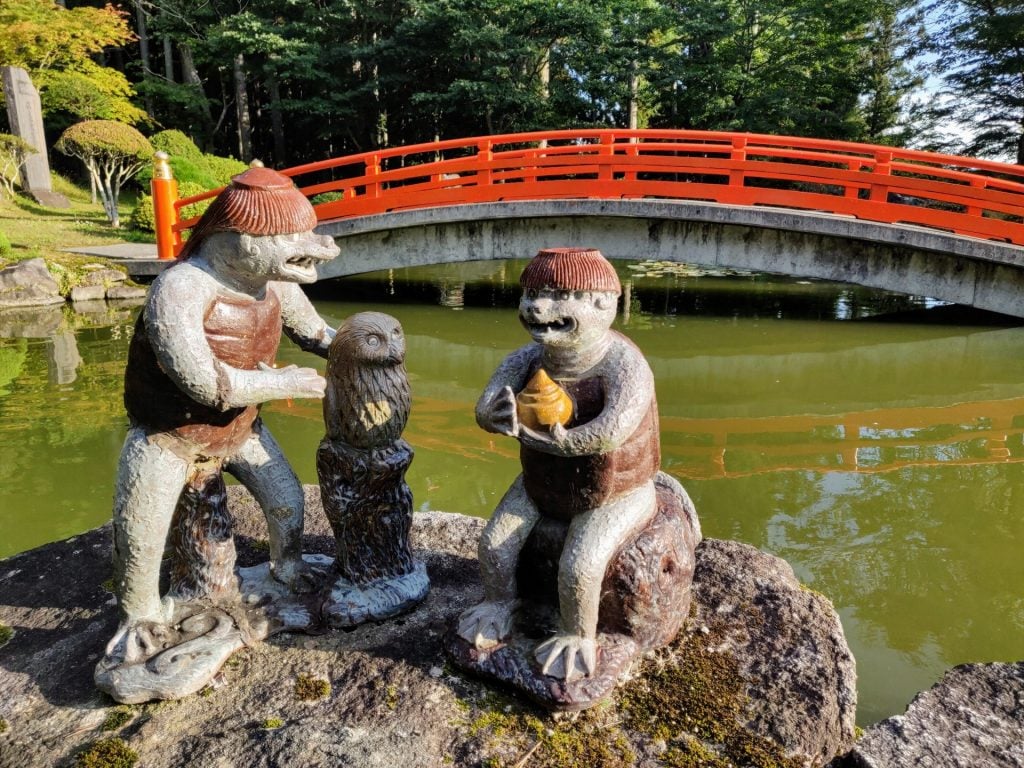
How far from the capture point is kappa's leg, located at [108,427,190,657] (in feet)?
7.95

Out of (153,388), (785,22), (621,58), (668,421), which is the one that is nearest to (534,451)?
(153,388)

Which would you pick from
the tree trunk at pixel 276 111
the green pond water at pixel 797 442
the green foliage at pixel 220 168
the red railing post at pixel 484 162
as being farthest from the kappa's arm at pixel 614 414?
the tree trunk at pixel 276 111

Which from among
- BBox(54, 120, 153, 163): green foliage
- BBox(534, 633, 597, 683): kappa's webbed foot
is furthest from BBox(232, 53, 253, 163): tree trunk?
BBox(534, 633, 597, 683): kappa's webbed foot

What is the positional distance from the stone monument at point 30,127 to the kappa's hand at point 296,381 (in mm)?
16821

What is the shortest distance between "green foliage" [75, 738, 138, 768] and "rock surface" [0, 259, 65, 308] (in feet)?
32.9

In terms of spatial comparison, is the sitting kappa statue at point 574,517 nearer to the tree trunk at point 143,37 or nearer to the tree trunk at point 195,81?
the tree trunk at point 195,81

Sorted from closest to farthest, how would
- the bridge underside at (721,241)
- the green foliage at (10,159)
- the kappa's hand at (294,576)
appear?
the kappa's hand at (294,576), the bridge underside at (721,241), the green foliage at (10,159)

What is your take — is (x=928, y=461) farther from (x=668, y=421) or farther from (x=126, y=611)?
(x=126, y=611)

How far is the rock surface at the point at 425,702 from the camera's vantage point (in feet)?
6.99

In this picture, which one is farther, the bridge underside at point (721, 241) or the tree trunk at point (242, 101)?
the tree trunk at point (242, 101)

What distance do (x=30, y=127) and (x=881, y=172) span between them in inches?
651

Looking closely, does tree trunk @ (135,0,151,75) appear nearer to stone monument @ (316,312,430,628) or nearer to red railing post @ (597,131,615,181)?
red railing post @ (597,131,615,181)

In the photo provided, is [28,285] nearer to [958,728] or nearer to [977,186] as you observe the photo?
[958,728]

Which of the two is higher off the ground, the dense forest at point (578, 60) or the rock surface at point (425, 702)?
the dense forest at point (578, 60)
